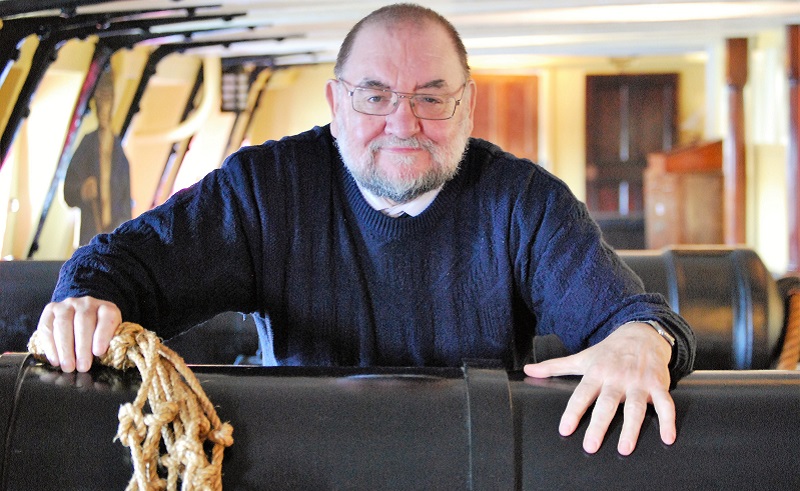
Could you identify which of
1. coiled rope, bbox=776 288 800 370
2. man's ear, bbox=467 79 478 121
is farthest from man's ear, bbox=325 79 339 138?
coiled rope, bbox=776 288 800 370

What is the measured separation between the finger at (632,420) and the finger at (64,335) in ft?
1.91

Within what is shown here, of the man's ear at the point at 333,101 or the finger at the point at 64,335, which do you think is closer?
the finger at the point at 64,335

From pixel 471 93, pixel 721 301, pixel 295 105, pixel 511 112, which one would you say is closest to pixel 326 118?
pixel 295 105

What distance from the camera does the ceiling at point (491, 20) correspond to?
459 centimetres

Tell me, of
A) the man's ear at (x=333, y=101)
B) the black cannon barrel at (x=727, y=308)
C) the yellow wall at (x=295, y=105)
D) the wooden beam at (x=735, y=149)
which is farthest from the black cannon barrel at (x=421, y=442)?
the yellow wall at (x=295, y=105)

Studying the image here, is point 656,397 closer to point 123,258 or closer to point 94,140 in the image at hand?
point 123,258

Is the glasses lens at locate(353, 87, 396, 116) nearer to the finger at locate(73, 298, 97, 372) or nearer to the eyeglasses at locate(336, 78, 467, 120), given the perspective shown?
the eyeglasses at locate(336, 78, 467, 120)

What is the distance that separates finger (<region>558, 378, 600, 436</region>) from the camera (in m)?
0.90

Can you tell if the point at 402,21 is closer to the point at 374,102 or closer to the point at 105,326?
the point at 374,102

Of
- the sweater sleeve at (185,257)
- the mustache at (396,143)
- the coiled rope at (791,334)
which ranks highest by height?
the mustache at (396,143)

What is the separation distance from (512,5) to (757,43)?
3955 millimetres

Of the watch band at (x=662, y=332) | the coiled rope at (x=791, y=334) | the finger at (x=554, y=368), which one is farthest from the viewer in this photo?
the coiled rope at (x=791, y=334)

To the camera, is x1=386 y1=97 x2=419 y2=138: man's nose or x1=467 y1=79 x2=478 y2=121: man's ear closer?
x1=386 y1=97 x2=419 y2=138: man's nose

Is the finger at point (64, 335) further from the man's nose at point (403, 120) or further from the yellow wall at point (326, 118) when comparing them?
the yellow wall at point (326, 118)
